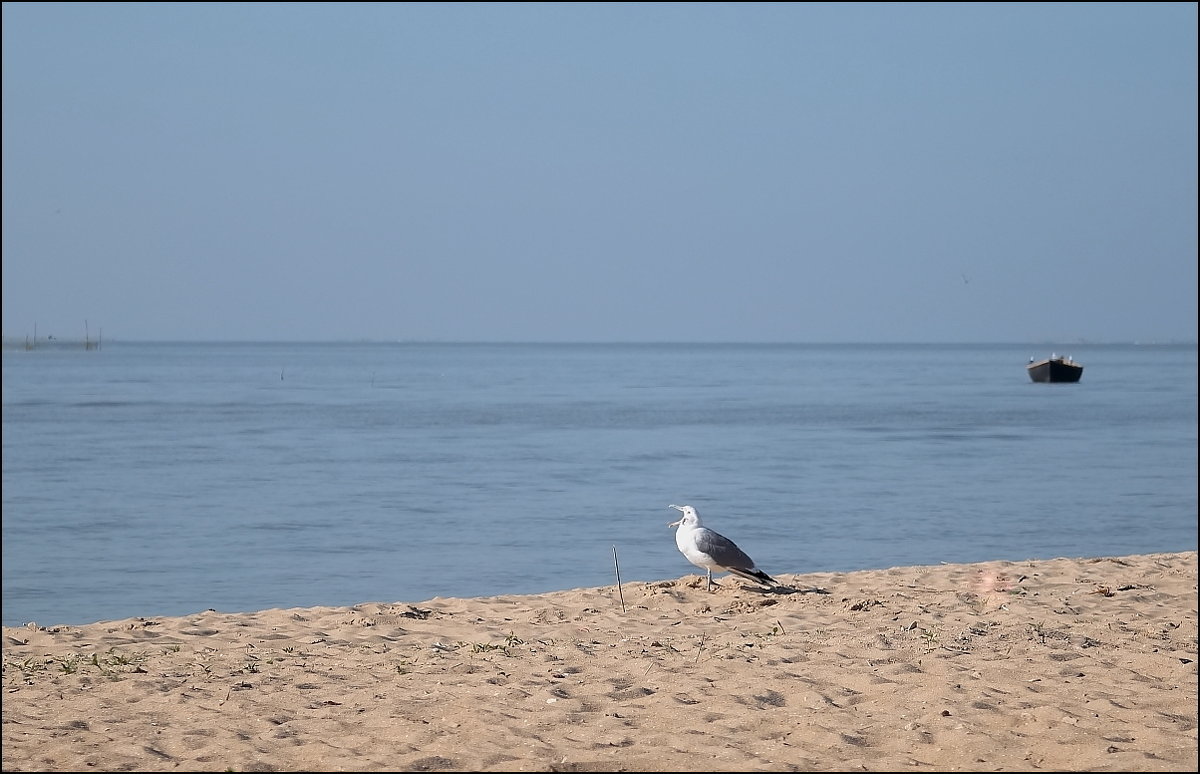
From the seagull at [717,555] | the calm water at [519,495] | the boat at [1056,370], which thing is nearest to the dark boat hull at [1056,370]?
the boat at [1056,370]

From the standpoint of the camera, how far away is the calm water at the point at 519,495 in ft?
48.1

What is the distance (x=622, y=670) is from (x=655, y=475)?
63.4 ft

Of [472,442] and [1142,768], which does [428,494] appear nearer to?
[472,442]

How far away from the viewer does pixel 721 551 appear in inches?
440

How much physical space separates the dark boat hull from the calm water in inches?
845

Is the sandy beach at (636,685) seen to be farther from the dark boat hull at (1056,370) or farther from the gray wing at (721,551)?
the dark boat hull at (1056,370)

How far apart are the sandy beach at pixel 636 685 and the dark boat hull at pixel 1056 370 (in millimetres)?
68465

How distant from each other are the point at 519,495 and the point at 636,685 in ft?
51.1

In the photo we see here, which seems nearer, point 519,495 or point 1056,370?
point 519,495

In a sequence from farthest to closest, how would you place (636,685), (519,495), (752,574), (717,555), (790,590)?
1. (519,495)
2. (790,590)
3. (752,574)
4. (717,555)
5. (636,685)

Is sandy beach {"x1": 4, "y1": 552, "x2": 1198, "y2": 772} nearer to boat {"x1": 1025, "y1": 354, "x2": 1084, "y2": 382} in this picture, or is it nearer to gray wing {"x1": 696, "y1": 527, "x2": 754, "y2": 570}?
→ gray wing {"x1": 696, "y1": 527, "x2": 754, "y2": 570}

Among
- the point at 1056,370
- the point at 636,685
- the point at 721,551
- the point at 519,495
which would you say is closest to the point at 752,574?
the point at 721,551

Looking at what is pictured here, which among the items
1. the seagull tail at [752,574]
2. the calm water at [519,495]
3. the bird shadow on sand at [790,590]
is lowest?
the calm water at [519,495]

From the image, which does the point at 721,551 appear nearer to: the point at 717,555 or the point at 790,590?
the point at 717,555
